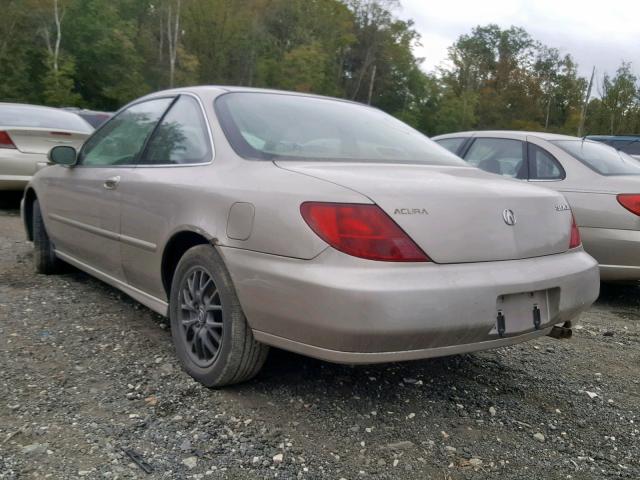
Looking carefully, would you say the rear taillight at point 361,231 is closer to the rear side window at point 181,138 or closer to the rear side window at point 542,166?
the rear side window at point 181,138

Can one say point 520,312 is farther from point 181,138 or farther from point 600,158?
point 600,158

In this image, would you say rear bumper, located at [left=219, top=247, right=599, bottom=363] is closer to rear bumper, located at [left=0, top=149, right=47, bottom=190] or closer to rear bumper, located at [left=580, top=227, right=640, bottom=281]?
rear bumper, located at [left=580, top=227, right=640, bottom=281]

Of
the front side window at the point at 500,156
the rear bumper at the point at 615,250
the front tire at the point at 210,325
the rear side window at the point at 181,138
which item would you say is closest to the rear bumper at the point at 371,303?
the front tire at the point at 210,325

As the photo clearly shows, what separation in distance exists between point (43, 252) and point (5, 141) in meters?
3.40

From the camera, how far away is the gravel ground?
7.60 feet

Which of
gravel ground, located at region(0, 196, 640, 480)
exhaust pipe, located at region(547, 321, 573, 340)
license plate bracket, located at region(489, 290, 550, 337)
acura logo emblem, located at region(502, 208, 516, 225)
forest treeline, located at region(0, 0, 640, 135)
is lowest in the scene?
gravel ground, located at region(0, 196, 640, 480)

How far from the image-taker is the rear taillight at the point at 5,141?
7.39m

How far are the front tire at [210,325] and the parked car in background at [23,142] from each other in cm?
498

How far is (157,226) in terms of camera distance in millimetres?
3133

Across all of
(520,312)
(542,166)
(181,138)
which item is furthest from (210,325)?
(542,166)

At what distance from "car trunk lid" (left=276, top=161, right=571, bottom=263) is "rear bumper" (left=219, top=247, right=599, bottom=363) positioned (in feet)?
0.26

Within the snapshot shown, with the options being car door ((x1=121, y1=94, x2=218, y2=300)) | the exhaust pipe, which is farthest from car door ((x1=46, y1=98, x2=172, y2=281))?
the exhaust pipe

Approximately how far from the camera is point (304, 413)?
2.69 meters

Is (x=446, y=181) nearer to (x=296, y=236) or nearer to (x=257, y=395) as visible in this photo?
(x=296, y=236)
